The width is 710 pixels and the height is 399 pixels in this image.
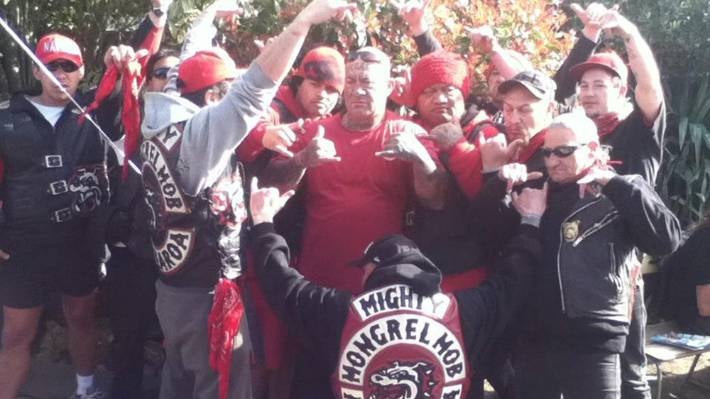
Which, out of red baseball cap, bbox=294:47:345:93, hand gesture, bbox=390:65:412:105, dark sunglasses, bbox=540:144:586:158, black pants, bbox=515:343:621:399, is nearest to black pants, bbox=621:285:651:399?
black pants, bbox=515:343:621:399

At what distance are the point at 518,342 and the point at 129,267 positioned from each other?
6.90 ft

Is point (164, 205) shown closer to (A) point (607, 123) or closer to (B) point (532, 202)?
(B) point (532, 202)

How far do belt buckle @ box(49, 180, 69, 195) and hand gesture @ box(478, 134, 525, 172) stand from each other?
2.09 metres

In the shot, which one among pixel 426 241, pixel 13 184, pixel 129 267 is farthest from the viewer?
pixel 129 267

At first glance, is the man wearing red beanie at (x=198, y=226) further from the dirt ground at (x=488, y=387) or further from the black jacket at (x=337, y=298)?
the dirt ground at (x=488, y=387)

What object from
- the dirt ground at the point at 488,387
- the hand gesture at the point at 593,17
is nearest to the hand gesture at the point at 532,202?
the hand gesture at the point at 593,17

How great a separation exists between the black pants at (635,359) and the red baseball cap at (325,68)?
1.75 meters

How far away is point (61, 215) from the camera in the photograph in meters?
3.91

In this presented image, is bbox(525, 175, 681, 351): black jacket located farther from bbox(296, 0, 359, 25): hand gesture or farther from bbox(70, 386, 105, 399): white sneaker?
bbox(70, 386, 105, 399): white sneaker

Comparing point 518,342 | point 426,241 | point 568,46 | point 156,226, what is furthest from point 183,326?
point 568,46

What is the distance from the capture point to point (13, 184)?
3.88 metres

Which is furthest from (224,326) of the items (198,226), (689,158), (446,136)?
(689,158)

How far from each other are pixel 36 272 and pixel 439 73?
7.13 ft

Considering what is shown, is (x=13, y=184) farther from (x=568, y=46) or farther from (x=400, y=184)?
(x=568, y=46)
